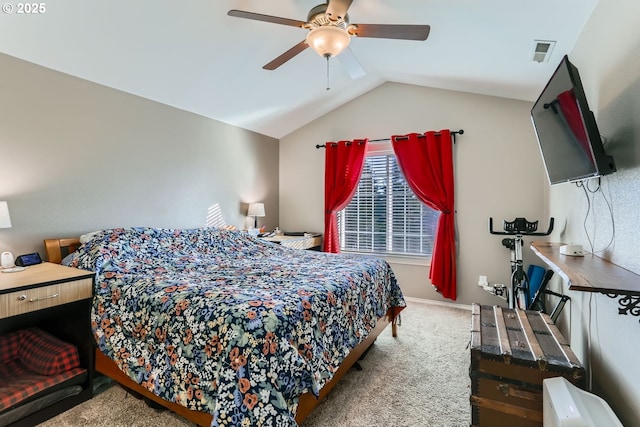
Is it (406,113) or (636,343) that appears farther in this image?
(406,113)

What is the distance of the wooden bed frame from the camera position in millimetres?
1578

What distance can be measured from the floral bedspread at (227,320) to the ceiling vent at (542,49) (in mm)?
2145

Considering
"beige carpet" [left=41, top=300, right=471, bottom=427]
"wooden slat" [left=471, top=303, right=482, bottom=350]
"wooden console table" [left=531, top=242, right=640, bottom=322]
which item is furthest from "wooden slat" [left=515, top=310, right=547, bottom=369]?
"beige carpet" [left=41, top=300, right=471, bottom=427]

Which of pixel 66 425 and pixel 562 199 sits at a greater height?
pixel 562 199

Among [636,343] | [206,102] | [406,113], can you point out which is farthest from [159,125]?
[636,343]

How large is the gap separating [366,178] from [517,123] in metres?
1.96

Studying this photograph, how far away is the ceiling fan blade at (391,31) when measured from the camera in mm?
1967

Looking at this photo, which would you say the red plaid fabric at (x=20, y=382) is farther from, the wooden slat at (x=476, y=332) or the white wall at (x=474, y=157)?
the white wall at (x=474, y=157)

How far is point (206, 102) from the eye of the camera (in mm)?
3494

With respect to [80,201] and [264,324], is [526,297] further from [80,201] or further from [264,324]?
[80,201]

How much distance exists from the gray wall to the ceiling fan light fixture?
6.68 feet

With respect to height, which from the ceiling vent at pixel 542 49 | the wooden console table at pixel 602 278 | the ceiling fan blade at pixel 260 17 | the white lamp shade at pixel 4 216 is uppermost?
the ceiling vent at pixel 542 49

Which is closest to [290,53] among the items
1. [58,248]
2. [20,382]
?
[58,248]

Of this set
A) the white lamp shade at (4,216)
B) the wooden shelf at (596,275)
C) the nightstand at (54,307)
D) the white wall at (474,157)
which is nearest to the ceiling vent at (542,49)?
the white wall at (474,157)
